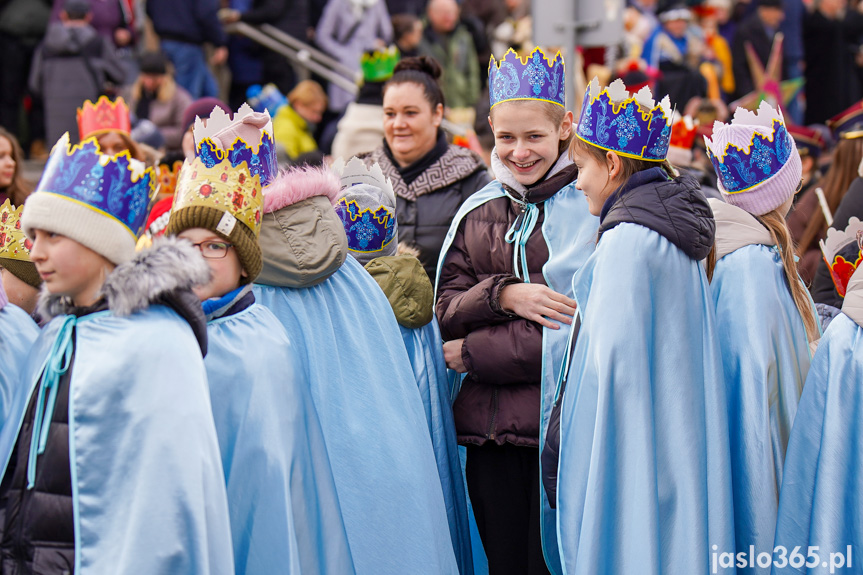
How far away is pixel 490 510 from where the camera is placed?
4.12m

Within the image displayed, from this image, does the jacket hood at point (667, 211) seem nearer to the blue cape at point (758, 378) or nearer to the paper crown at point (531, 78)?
the blue cape at point (758, 378)

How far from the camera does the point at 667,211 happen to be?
346 cm

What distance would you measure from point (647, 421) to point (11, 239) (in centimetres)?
243

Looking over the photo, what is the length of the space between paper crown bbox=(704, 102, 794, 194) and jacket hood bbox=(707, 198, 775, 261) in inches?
5.5

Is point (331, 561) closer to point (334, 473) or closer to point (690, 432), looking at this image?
point (334, 473)

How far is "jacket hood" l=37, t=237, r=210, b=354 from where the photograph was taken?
2.66 meters

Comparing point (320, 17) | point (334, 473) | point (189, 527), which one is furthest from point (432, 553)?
point (320, 17)

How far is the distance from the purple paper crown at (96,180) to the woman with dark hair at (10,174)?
105 inches

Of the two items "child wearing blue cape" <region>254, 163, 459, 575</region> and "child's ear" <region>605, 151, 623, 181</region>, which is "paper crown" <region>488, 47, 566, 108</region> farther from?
"child wearing blue cape" <region>254, 163, 459, 575</region>

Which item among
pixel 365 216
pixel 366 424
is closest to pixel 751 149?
pixel 365 216

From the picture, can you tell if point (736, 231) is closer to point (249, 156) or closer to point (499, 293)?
point (499, 293)

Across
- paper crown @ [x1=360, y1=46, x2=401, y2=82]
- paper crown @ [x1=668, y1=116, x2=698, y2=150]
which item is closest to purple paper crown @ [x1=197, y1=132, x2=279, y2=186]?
paper crown @ [x1=668, y1=116, x2=698, y2=150]

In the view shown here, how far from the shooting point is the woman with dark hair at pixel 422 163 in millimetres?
4996

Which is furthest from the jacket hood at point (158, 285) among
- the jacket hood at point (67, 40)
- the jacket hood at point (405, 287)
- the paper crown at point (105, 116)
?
the jacket hood at point (67, 40)
